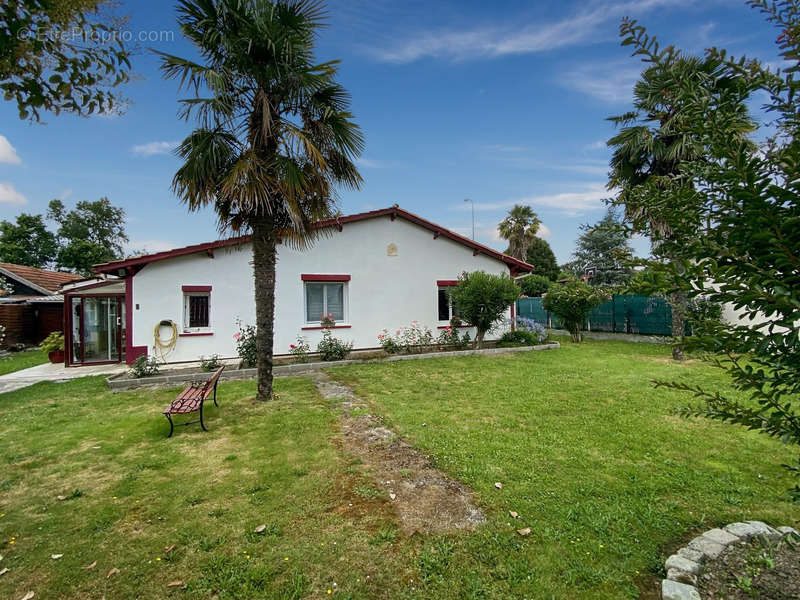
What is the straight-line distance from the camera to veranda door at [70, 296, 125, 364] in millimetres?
12234

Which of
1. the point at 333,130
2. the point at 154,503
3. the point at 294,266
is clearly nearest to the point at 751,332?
the point at 154,503

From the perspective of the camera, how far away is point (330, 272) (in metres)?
13.0

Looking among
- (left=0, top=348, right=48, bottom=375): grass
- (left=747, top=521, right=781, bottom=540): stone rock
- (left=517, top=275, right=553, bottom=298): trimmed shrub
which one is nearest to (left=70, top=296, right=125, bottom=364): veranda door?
(left=0, top=348, right=48, bottom=375): grass

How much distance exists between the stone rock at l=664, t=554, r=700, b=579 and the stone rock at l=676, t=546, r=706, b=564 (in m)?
0.04

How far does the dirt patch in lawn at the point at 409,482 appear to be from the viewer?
10.8 ft

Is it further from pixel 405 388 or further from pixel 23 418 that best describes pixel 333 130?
pixel 23 418

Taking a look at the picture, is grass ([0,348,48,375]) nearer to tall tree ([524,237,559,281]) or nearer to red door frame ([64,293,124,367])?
red door frame ([64,293,124,367])

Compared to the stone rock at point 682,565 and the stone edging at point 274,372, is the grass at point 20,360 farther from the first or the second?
the stone rock at point 682,565

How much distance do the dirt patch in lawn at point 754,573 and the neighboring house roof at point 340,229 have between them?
1000 centimetres

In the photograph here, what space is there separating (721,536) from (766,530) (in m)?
0.41

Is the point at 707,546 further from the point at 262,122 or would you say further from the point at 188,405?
the point at 262,122

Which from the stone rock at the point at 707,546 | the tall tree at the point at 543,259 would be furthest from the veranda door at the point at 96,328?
the tall tree at the point at 543,259

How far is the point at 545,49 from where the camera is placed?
30.6 ft

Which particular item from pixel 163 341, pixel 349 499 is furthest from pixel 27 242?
pixel 349 499
